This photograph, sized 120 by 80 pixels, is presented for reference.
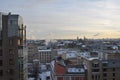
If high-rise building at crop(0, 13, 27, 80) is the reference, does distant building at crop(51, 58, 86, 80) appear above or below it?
below

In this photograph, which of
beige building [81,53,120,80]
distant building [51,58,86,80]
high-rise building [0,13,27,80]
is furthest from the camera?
distant building [51,58,86,80]

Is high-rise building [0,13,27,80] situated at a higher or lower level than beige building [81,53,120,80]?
higher

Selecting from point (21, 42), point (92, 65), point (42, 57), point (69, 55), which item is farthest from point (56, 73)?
point (42, 57)

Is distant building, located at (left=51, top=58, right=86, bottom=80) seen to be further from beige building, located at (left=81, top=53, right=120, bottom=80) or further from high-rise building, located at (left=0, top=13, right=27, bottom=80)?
high-rise building, located at (left=0, top=13, right=27, bottom=80)

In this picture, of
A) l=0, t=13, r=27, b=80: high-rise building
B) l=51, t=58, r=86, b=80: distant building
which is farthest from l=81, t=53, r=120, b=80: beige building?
l=0, t=13, r=27, b=80: high-rise building

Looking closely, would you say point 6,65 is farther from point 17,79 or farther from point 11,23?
point 11,23

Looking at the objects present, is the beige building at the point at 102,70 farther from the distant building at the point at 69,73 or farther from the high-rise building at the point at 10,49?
the high-rise building at the point at 10,49

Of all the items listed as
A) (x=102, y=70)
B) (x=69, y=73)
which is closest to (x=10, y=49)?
(x=102, y=70)

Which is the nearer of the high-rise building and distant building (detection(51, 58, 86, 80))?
the high-rise building

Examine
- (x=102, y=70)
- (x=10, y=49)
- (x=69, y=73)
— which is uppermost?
(x=10, y=49)

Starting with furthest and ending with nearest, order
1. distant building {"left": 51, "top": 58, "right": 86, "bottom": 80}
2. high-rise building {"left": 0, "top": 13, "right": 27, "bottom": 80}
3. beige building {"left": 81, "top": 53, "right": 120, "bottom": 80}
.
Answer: distant building {"left": 51, "top": 58, "right": 86, "bottom": 80} → beige building {"left": 81, "top": 53, "right": 120, "bottom": 80} → high-rise building {"left": 0, "top": 13, "right": 27, "bottom": 80}

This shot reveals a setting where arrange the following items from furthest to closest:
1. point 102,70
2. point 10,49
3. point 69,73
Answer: point 69,73 < point 102,70 < point 10,49

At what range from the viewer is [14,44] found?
127 ft

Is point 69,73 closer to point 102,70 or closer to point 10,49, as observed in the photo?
point 102,70
